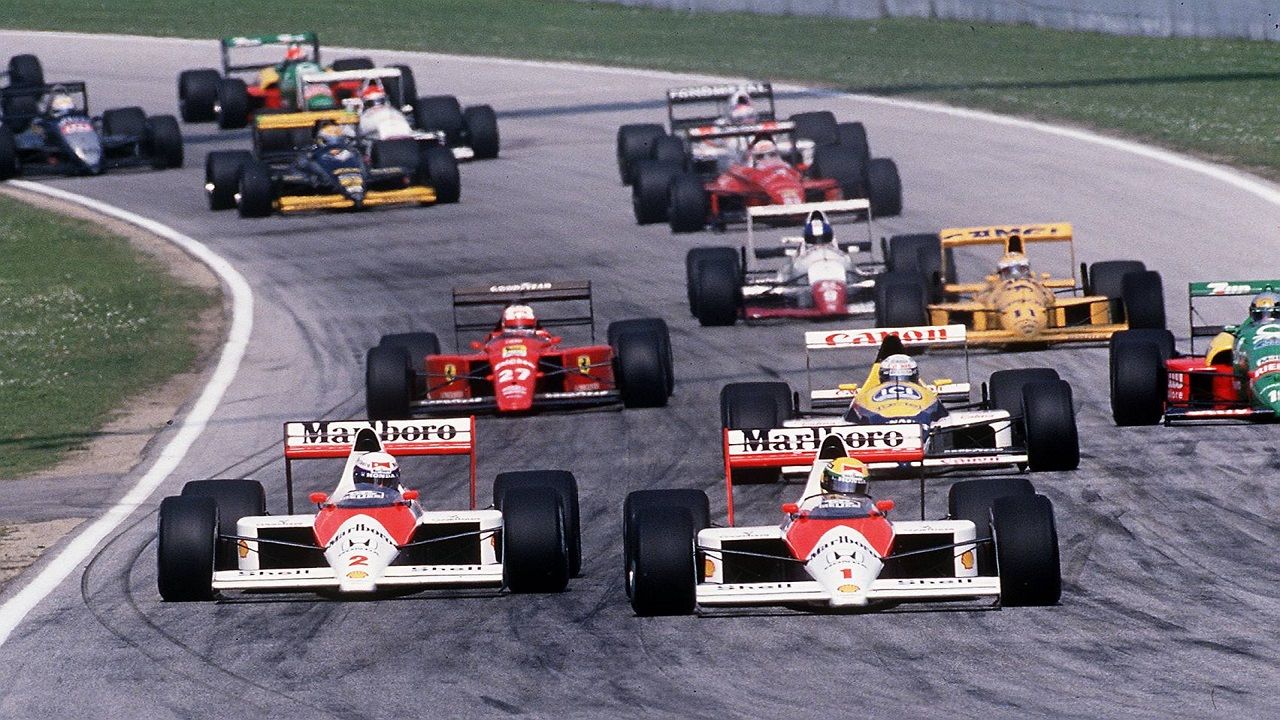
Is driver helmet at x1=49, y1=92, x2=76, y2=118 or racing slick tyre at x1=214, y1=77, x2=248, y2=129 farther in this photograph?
racing slick tyre at x1=214, y1=77, x2=248, y2=129

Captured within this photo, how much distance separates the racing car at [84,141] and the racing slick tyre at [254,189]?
553 centimetres

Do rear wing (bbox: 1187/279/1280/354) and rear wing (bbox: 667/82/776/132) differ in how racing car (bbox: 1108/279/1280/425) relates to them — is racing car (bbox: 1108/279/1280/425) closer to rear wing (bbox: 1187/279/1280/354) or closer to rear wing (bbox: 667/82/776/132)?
rear wing (bbox: 1187/279/1280/354)

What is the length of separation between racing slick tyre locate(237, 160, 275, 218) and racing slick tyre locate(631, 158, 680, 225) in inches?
235

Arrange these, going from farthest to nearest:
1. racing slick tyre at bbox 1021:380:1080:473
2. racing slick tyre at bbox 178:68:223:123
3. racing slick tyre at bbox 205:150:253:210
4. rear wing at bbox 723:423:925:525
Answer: racing slick tyre at bbox 178:68:223:123 < racing slick tyre at bbox 205:150:253:210 < racing slick tyre at bbox 1021:380:1080:473 < rear wing at bbox 723:423:925:525

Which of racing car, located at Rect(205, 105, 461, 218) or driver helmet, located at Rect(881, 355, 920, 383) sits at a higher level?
racing car, located at Rect(205, 105, 461, 218)

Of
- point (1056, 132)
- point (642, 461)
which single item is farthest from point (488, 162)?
point (642, 461)

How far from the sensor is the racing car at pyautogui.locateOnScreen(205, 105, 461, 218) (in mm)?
36344

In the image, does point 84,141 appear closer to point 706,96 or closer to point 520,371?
point 706,96

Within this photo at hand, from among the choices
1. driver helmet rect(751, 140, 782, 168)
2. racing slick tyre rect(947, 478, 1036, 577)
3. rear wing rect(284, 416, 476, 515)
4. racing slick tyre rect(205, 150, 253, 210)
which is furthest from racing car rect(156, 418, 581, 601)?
racing slick tyre rect(205, 150, 253, 210)

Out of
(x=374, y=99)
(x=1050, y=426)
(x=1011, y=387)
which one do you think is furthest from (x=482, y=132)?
(x=1050, y=426)

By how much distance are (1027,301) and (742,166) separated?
10451 millimetres

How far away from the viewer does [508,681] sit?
13906 mm

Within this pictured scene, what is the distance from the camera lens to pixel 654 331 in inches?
901

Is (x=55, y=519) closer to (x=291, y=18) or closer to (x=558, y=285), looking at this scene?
(x=558, y=285)
